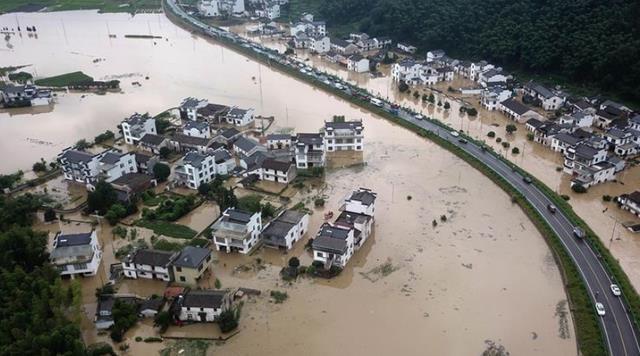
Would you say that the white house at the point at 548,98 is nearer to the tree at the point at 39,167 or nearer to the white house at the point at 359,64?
the white house at the point at 359,64

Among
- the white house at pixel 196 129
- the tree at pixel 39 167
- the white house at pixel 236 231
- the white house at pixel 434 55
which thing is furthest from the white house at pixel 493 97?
the tree at pixel 39 167

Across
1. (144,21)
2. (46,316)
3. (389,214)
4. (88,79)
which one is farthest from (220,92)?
(144,21)

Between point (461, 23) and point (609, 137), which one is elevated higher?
point (461, 23)

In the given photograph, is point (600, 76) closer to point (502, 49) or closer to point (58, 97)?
point (502, 49)

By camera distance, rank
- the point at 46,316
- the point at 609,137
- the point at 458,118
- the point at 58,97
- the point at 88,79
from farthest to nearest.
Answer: the point at 88,79, the point at 58,97, the point at 458,118, the point at 609,137, the point at 46,316

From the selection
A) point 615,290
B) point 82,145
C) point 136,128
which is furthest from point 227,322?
point 82,145

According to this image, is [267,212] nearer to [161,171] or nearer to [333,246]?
[333,246]
